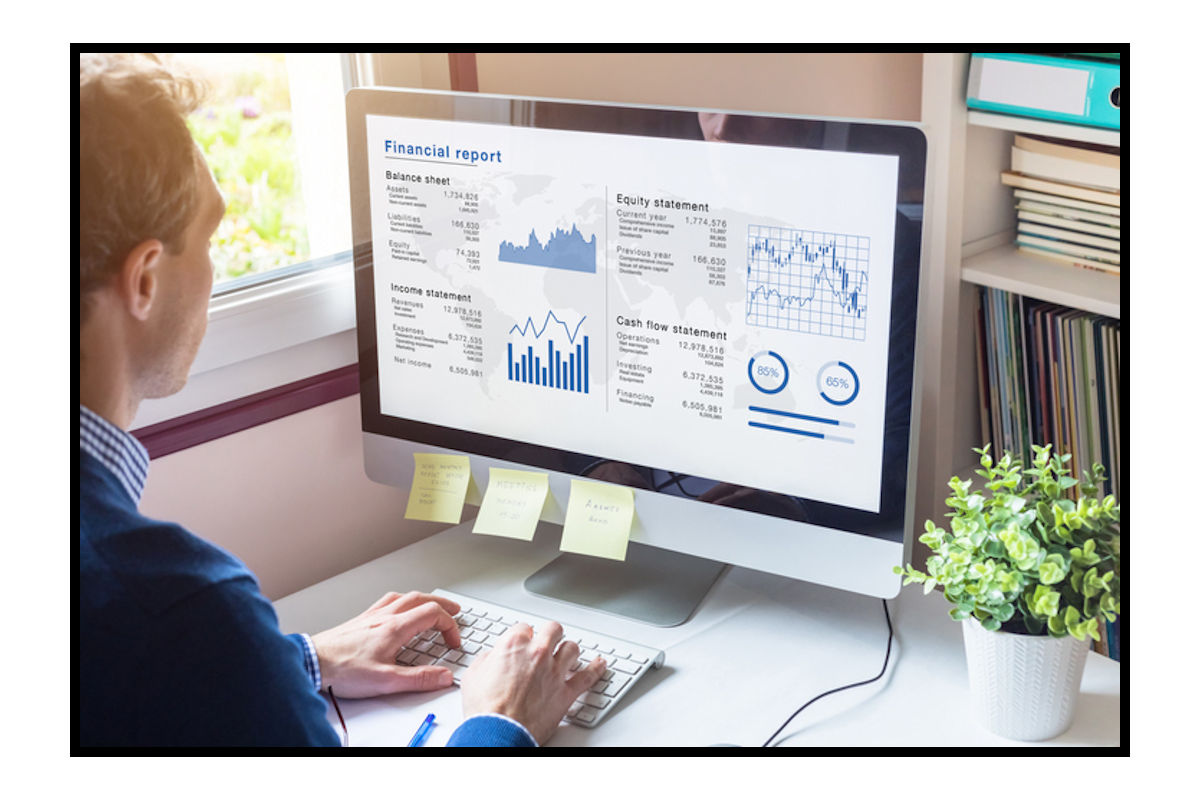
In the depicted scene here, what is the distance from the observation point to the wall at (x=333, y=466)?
4.17 feet

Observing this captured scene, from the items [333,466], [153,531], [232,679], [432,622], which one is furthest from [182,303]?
[333,466]

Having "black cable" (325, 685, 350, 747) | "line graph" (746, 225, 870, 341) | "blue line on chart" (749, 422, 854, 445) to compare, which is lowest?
"black cable" (325, 685, 350, 747)

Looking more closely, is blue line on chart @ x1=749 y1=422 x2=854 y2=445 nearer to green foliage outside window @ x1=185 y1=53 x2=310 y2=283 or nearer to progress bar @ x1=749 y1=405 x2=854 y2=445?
progress bar @ x1=749 y1=405 x2=854 y2=445

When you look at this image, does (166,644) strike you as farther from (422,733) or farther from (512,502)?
(512,502)

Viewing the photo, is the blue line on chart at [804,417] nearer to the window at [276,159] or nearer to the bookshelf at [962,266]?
the bookshelf at [962,266]

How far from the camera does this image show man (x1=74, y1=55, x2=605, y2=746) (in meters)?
0.78

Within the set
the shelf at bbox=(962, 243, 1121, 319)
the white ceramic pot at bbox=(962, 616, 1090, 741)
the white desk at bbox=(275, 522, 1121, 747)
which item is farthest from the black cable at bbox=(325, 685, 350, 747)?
the shelf at bbox=(962, 243, 1121, 319)

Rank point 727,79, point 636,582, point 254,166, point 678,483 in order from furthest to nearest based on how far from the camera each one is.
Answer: point 727,79 < point 254,166 < point 636,582 < point 678,483

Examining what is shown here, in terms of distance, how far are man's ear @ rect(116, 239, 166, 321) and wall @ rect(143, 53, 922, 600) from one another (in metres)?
0.40

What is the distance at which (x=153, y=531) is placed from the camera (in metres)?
0.80

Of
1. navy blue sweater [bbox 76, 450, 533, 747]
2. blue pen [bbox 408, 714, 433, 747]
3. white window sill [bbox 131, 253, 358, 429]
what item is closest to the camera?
navy blue sweater [bbox 76, 450, 533, 747]

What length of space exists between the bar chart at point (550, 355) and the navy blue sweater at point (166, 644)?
40cm

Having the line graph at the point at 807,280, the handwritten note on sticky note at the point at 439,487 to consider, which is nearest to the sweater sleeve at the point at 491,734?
the handwritten note on sticky note at the point at 439,487

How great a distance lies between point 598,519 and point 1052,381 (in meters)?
0.75
